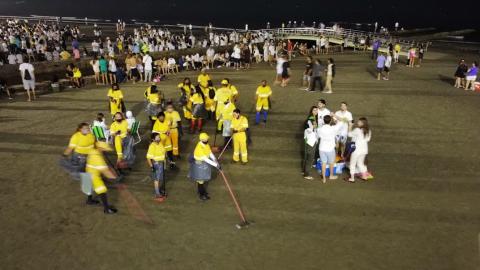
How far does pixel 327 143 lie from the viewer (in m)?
9.18

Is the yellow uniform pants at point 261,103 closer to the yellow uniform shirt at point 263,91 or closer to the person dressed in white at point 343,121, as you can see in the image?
the yellow uniform shirt at point 263,91

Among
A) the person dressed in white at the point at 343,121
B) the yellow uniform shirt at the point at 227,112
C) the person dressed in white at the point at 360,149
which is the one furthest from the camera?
the yellow uniform shirt at the point at 227,112

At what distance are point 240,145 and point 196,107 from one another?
2602 mm

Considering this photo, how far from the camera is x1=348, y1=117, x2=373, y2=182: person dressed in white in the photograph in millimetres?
9141

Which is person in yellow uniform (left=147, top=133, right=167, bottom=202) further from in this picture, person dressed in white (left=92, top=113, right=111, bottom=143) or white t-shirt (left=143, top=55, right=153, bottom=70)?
white t-shirt (left=143, top=55, right=153, bottom=70)

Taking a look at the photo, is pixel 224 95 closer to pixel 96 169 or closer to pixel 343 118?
pixel 343 118

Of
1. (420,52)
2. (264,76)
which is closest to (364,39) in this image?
Result: (420,52)

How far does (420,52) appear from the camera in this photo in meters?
25.2

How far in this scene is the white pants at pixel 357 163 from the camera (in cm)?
941

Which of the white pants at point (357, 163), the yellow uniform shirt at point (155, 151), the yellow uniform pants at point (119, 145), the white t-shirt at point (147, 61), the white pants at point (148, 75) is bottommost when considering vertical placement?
the white pants at point (357, 163)

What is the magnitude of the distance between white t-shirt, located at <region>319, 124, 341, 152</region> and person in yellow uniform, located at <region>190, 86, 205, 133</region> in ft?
15.4

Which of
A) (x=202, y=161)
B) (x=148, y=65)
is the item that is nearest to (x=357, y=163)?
(x=202, y=161)

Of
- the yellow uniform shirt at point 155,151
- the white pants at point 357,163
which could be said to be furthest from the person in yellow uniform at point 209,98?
the white pants at point 357,163

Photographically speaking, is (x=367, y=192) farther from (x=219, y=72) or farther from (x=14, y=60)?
(x=14, y=60)
